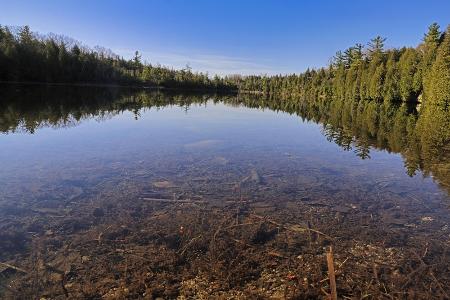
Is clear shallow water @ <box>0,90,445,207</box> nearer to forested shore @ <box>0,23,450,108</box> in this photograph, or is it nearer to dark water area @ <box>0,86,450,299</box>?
dark water area @ <box>0,86,450,299</box>

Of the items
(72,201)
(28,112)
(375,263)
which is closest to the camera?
(375,263)

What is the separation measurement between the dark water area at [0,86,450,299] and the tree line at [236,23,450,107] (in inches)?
1477

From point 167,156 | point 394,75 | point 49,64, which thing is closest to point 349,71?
point 394,75

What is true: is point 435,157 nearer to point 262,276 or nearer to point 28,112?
point 262,276

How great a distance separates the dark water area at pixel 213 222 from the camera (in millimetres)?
5848

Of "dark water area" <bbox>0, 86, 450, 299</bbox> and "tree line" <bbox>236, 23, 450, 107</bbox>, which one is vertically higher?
"tree line" <bbox>236, 23, 450, 107</bbox>

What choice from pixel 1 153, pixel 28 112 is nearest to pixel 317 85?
pixel 28 112

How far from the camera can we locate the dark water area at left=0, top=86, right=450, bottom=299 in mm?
5848

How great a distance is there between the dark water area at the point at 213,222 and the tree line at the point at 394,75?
37.5m

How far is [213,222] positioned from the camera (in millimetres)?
8344

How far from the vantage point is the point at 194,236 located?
751cm

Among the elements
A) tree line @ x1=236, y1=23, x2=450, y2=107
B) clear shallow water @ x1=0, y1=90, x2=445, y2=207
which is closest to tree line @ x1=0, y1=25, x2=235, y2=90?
clear shallow water @ x1=0, y1=90, x2=445, y2=207

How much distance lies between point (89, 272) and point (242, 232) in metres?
3.33

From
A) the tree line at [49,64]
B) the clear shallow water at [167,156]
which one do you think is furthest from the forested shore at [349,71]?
the clear shallow water at [167,156]
